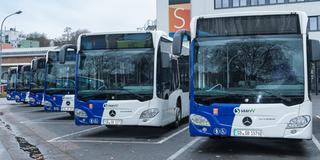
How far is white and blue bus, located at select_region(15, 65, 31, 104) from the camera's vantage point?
29302mm

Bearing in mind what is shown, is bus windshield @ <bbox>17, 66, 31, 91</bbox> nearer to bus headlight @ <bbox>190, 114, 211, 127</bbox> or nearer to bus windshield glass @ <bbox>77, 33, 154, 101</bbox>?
bus windshield glass @ <bbox>77, 33, 154, 101</bbox>

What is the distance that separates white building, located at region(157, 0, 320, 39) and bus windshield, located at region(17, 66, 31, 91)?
2542 cm

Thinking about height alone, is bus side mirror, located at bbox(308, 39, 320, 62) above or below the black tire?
above

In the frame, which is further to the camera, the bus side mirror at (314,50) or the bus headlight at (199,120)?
the bus headlight at (199,120)

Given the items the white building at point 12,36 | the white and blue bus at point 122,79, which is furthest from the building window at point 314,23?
the white building at point 12,36

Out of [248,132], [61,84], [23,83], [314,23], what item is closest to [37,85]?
[23,83]

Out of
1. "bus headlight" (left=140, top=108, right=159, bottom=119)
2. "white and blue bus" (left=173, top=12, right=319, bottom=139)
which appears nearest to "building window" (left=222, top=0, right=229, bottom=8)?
"bus headlight" (left=140, top=108, right=159, bottom=119)

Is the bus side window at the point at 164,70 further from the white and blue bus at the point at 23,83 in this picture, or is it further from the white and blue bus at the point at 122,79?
the white and blue bus at the point at 23,83

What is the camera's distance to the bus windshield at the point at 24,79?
95.9ft

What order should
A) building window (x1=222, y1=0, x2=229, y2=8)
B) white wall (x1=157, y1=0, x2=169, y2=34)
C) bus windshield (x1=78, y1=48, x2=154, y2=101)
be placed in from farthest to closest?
white wall (x1=157, y1=0, x2=169, y2=34) < building window (x1=222, y1=0, x2=229, y2=8) < bus windshield (x1=78, y1=48, x2=154, y2=101)

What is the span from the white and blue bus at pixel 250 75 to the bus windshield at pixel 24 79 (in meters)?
21.3

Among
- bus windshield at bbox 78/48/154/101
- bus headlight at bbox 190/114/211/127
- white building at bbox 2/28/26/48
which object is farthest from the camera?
white building at bbox 2/28/26/48

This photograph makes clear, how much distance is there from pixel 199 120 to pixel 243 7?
4079cm

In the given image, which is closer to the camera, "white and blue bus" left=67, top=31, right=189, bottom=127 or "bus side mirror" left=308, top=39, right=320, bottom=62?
"bus side mirror" left=308, top=39, right=320, bottom=62
